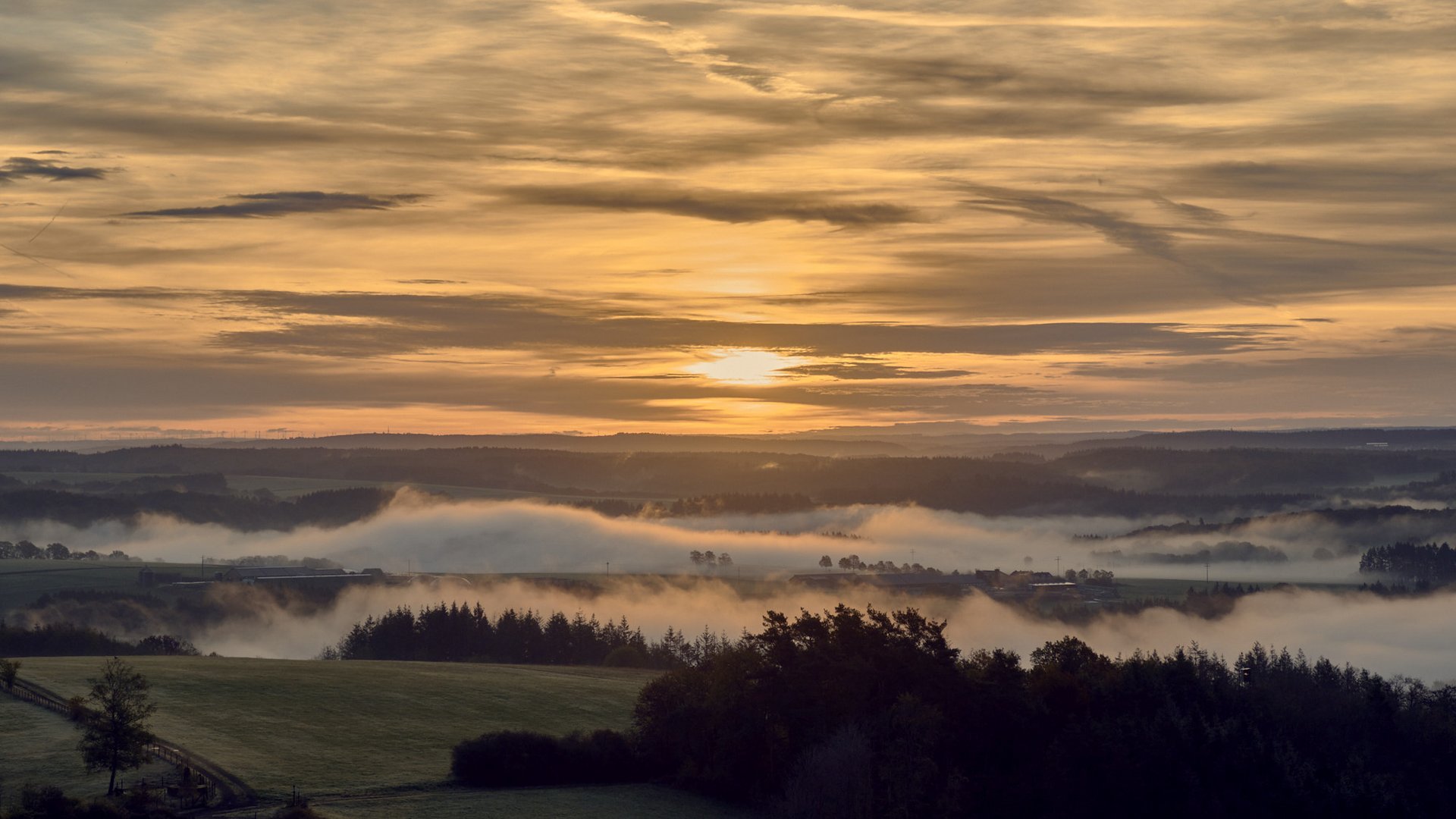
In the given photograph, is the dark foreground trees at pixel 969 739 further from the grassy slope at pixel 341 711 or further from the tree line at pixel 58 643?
the tree line at pixel 58 643

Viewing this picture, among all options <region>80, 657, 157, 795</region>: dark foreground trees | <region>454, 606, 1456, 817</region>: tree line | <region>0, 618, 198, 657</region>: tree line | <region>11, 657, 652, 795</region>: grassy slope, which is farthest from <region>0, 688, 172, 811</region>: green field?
<region>0, 618, 198, 657</region>: tree line

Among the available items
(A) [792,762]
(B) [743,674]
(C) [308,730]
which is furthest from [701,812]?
(C) [308,730]

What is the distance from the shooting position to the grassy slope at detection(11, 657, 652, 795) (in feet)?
292

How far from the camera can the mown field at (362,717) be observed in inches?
3366

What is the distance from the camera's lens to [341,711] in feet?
357

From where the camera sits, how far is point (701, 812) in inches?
3511

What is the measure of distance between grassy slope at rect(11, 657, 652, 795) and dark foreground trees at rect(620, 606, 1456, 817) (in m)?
16.0

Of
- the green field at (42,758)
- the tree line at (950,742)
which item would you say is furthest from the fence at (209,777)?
the tree line at (950,742)

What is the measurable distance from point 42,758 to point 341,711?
1102 inches

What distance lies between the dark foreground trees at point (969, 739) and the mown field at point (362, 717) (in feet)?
23.5

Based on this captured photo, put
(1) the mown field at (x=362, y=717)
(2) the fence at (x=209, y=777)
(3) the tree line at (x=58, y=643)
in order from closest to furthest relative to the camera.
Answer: (2) the fence at (x=209, y=777)
(1) the mown field at (x=362, y=717)
(3) the tree line at (x=58, y=643)

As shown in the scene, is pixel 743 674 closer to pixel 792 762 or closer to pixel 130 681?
pixel 792 762

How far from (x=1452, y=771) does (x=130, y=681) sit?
98672mm

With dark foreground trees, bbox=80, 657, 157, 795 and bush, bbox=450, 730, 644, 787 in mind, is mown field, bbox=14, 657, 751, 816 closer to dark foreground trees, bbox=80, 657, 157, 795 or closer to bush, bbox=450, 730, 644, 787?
bush, bbox=450, 730, 644, 787
